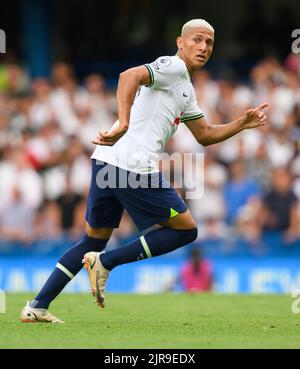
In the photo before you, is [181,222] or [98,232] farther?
[98,232]

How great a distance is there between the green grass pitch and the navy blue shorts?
95 cm

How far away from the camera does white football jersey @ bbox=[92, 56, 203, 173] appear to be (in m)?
8.66

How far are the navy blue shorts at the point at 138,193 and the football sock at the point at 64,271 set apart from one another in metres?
0.45

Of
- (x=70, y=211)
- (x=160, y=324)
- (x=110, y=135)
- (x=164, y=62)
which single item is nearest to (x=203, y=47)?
(x=164, y=62)

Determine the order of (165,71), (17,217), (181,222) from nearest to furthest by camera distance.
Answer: (165,71) < (181,222) < (17,217)

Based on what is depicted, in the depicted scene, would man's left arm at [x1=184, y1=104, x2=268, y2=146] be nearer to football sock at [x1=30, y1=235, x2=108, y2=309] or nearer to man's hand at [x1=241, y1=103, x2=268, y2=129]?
man's hand at [x1=241, y1=103, x2=268, y2=129]

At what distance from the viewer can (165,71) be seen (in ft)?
28.0

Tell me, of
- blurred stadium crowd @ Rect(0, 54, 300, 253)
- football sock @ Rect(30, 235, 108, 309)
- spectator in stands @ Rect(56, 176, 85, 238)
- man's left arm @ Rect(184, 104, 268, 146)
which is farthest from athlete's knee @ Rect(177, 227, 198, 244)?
spectator in stands @ Rect(56, 176, 85, 238)

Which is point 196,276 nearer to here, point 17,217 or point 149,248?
point 17,217

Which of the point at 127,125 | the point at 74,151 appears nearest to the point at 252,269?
the point at 74,151

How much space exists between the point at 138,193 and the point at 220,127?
122cm

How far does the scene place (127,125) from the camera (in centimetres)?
809
